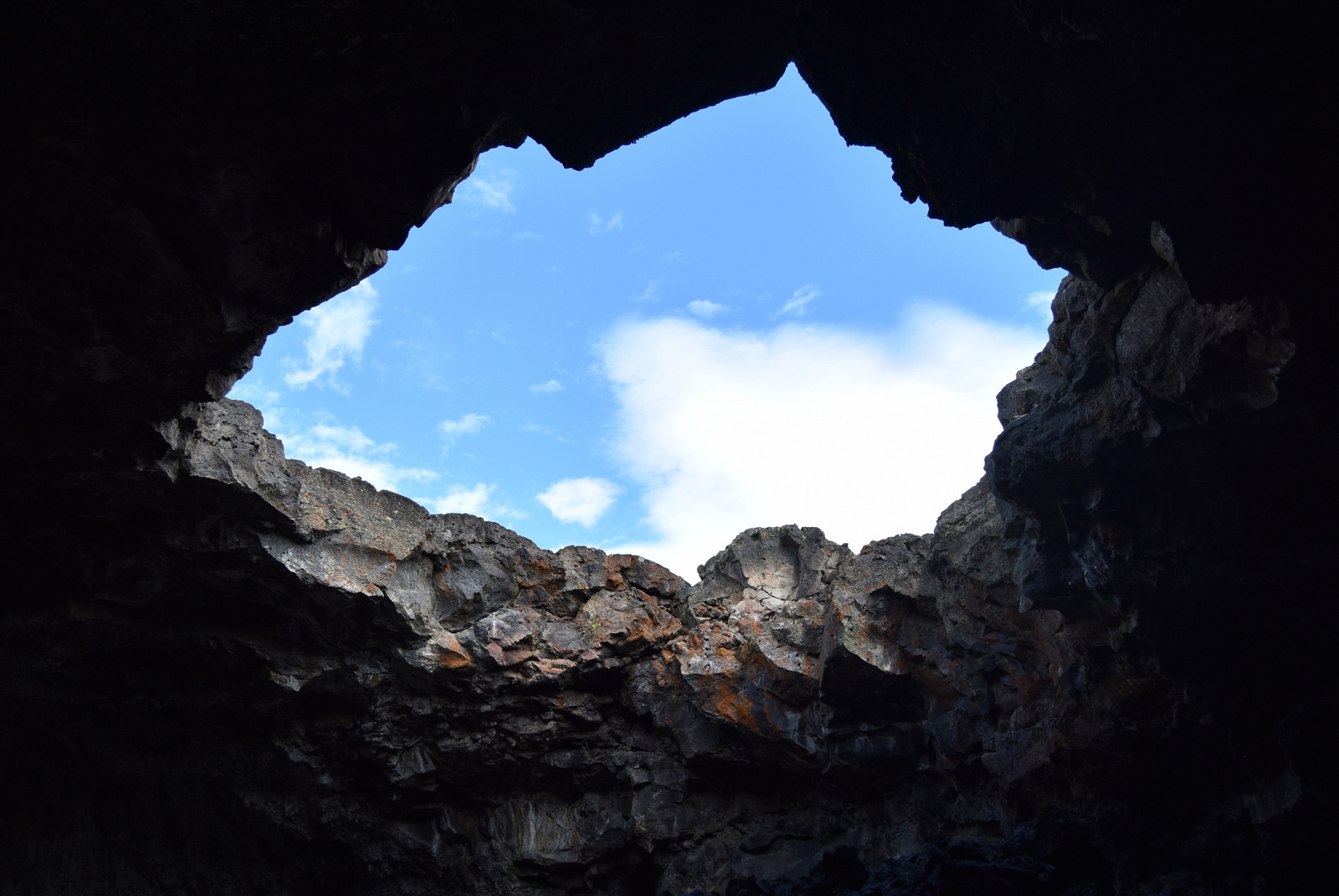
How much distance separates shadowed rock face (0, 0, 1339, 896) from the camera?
184 inches

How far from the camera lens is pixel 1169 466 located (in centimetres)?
633

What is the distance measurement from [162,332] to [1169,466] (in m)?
7.52

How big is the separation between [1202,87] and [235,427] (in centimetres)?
825

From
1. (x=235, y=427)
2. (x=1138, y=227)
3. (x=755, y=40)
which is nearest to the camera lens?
(x=755, y=40)

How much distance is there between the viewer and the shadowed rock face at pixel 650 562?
4.68 m

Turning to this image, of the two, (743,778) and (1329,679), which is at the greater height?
(743,778)

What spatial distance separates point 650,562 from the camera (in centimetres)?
1236

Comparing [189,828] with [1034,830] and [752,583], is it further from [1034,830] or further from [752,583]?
[1034,830]

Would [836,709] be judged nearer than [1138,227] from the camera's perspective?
No

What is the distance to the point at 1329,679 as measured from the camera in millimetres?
6723

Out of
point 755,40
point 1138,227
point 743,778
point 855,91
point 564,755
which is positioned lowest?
point 743,778

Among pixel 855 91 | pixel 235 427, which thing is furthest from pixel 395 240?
pixel 235 427

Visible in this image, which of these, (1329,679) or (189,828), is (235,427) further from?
(1329,679)

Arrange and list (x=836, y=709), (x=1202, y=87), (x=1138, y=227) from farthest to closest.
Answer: (x=836, y=709), (x=1138, y=227), (x=1202, y=87)
